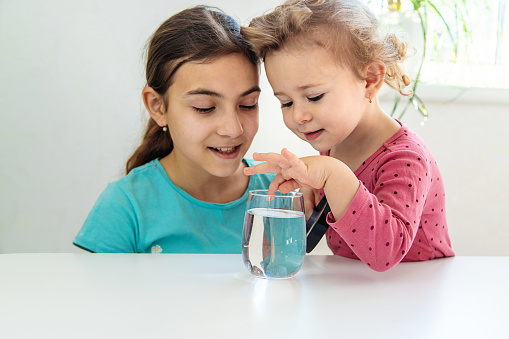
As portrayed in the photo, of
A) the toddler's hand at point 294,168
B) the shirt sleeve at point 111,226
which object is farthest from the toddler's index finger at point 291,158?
the shirt sleeve at point 111,226

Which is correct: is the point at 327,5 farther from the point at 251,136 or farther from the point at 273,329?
the point at 273,329

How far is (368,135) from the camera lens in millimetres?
986

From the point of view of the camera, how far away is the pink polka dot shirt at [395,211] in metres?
0.71

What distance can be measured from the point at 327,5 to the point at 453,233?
4.36 feet

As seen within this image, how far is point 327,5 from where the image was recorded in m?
0.94

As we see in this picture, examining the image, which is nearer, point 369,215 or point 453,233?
point 369,215

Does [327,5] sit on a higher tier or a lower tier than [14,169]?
higher

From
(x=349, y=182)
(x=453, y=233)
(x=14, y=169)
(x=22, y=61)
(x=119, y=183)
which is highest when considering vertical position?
(x=22, y=61)

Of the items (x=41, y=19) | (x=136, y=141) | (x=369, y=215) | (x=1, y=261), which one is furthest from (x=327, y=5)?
(x=41, y=19)

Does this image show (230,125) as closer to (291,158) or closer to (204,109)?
(204,109)

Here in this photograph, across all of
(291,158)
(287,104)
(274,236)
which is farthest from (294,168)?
(287,104)

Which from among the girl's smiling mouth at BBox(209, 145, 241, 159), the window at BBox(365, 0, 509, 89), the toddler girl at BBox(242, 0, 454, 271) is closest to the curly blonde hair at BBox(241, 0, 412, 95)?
the toddler girl at BBox(242, 0, 454, 271)

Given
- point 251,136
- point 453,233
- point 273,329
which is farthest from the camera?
point 453,233

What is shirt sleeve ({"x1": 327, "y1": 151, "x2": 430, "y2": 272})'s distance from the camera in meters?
0.71
